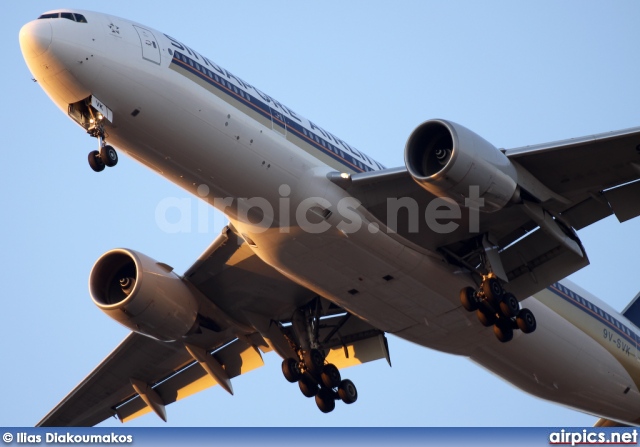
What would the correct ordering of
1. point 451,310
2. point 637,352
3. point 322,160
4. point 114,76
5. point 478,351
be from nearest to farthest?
1. point 114,76
2. point 322,160
3. point 451,310
4. point 478,351
5. point 637,352

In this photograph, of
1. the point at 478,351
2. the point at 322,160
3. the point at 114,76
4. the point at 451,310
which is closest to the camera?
the point at 114,76

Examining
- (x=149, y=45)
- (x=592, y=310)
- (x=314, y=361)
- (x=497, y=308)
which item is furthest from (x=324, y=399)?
(x=149, y=45)

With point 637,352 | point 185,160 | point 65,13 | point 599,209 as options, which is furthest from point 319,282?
point 637,352

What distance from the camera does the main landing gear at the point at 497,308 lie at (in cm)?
2358

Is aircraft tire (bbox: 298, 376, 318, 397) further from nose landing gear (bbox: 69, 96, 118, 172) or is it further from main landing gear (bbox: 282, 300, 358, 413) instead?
nose landing gear (bbox: 69, 96, 118, 172)

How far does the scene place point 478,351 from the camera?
87.6ft

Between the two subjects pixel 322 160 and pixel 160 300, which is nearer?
pixel 322 160

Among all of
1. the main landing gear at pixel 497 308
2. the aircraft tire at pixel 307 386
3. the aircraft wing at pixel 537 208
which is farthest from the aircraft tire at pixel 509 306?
the aircraft tire at pixel 307 386

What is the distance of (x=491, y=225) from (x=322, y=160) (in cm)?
405

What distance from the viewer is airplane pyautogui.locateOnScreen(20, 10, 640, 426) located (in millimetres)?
21391

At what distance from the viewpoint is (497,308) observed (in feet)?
77.7

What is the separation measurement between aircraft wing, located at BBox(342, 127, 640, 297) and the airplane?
1.7 inches

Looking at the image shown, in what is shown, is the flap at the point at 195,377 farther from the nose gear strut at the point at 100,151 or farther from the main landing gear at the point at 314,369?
the nose gear strut at the point at 100,151

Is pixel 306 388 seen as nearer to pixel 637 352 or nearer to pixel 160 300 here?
pixel 160 300
